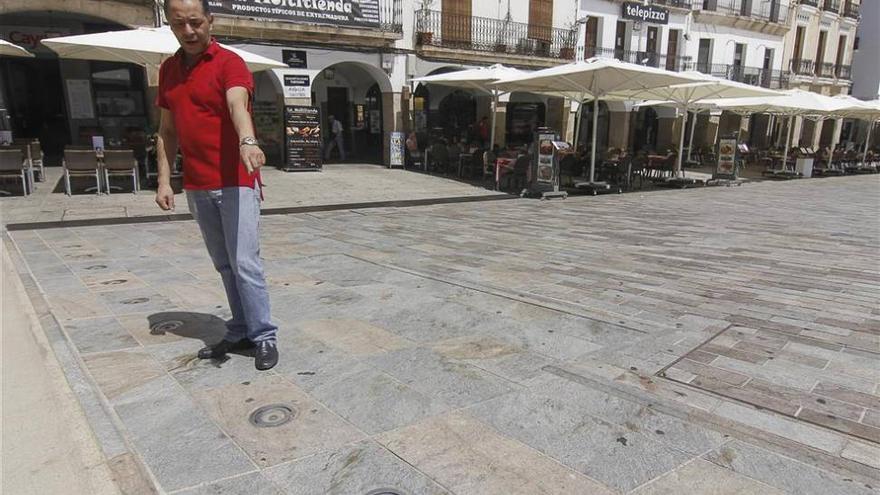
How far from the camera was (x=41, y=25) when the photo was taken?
1452cm

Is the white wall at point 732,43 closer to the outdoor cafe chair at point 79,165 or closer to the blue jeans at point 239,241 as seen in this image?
the outdoor cafe chair at point 79,165

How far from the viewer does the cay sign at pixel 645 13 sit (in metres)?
A: 23.1

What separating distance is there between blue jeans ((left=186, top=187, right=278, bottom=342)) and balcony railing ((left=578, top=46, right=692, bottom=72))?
21.4 metres

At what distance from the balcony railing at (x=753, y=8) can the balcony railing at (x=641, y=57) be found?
2626 mm

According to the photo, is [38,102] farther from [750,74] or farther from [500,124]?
[750,74]

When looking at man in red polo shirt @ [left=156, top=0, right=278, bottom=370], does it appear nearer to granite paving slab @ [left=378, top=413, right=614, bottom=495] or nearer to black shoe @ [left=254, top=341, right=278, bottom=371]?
black shoe @ [left=254, top=341, right=278, bottom=371]

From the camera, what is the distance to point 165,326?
Result: 3582mm

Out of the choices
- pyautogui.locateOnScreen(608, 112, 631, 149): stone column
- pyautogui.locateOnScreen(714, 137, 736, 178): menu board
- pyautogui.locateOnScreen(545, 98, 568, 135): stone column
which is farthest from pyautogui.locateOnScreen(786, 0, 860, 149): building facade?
pyautogui.locateOnScreen(714, 137, 736, 178): menu board

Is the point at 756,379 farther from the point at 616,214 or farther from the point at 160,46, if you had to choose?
the point at 160,46

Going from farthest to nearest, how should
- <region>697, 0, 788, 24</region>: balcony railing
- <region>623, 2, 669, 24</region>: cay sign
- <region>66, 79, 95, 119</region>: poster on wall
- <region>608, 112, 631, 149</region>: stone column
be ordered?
<region>697, 0, 788, 24</region>: balcony railing
<region>608, 112, 631, 149</region>: stone column
<region>623, 2, 669, 24</region>: cay sign
<region>66, 79, 95, 119</region>: poster on wall

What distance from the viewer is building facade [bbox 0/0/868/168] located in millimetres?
14672

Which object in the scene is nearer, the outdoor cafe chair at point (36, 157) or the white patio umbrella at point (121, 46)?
the white patio umbrella at point (121, 46)

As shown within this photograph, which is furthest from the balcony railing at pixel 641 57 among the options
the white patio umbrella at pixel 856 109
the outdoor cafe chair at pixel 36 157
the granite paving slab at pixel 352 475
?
the granite paving slab at pixel 352 475

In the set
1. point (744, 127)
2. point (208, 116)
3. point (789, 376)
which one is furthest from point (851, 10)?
point (208, 116)
